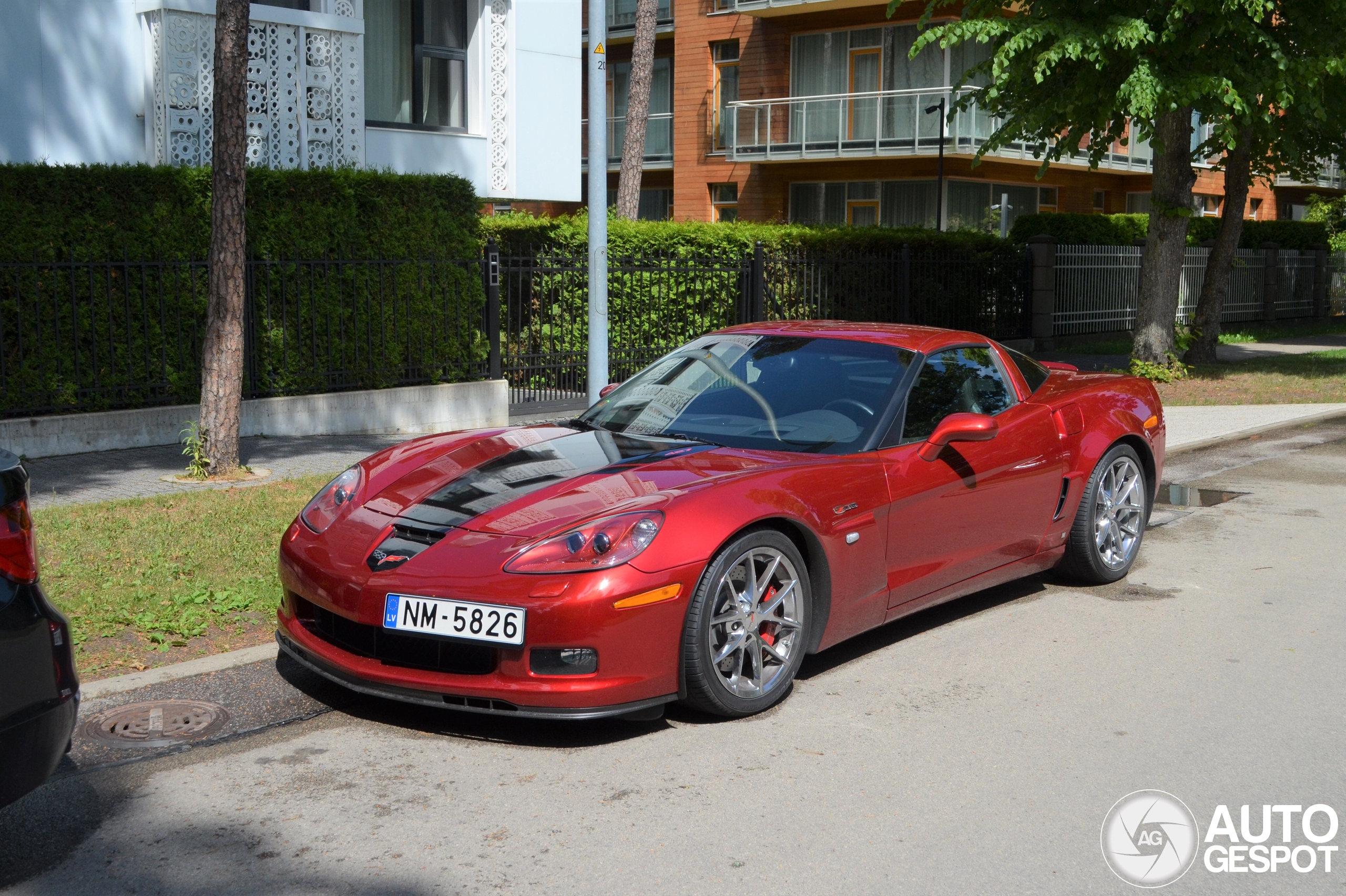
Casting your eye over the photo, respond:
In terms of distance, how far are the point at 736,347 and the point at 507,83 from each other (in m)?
12.6

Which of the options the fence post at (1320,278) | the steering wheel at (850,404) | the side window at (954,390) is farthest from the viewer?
the fence post at (1320,278)

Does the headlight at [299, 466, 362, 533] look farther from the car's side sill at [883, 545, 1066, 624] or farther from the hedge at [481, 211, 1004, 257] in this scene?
the hedge at [481, 211, 1004, 257]

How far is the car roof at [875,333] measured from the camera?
6176 mm

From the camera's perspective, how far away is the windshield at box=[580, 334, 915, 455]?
5629mm

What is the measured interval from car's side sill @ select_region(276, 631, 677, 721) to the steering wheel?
1735mm

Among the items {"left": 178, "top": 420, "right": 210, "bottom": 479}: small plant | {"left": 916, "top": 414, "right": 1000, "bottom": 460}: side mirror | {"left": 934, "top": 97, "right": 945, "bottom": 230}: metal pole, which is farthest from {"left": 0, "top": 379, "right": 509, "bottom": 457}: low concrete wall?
{"left": 934, "top": 97, "right": 945, "bottom": 230}: metal pole

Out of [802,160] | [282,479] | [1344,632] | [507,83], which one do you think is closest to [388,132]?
[507,83]

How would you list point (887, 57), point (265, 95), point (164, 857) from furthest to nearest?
point (887, 57) → point (265, 95) → point (164, 857)

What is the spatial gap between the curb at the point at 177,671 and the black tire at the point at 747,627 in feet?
6.50

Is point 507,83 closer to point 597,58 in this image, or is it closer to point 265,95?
point 265,95

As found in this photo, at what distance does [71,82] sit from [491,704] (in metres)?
12.1

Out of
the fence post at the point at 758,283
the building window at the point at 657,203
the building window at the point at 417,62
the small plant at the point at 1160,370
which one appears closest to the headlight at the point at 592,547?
the fence post at the point at 758,283

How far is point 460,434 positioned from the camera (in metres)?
5.89

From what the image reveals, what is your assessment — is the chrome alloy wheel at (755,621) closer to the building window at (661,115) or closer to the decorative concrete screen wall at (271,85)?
the decorative concrete screen wall at (271,85)
